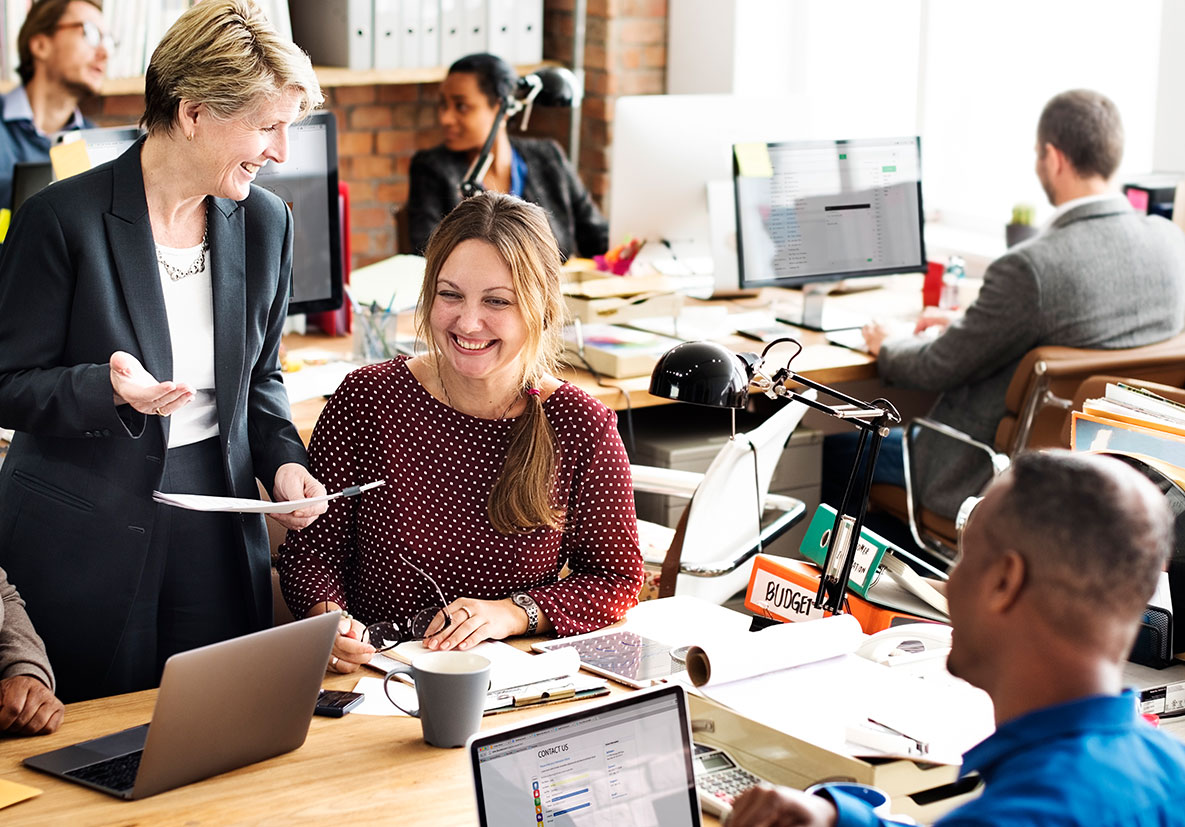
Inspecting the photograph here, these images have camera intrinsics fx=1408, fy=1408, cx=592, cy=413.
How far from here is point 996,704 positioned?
1.08m

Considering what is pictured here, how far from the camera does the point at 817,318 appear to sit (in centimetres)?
386

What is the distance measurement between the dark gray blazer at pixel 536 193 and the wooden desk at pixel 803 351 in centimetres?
81

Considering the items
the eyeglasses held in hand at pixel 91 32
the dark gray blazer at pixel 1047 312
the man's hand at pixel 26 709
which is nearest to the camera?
the man's hand at pixel 26 709

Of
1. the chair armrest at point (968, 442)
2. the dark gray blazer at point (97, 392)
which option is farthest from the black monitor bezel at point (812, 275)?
the dark gray blazer at point (97, 392)

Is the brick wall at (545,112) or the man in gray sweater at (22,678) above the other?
the brick wall at (545,112)

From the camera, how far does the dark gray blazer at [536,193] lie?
4477 mm

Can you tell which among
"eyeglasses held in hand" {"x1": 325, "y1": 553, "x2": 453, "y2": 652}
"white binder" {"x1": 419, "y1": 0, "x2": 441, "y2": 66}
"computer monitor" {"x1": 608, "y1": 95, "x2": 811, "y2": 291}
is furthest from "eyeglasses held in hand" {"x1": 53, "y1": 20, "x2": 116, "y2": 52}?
"eyeglasses held in hand" {"x1": 325, "y1": 553, "x2": 453, "y2": 652}

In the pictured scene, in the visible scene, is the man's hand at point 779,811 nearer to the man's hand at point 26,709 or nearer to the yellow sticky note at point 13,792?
the yellow sticky note at point 13,792

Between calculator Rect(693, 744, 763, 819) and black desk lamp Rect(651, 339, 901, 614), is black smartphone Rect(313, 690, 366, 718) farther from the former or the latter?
black desk lamp Rect(651, 339, 901, 614)

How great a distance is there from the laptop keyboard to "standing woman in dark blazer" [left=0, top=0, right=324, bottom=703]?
473mm

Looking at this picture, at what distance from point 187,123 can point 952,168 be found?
3.77 metres

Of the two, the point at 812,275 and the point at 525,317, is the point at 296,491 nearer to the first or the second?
the point at 525,317

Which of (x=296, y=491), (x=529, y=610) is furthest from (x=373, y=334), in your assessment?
(x=529, y=610)

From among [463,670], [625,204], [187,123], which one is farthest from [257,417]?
[625,204]
